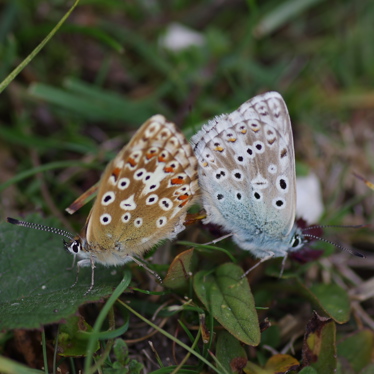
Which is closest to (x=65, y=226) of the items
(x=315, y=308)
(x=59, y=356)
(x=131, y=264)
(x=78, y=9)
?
(x=131, y=264)

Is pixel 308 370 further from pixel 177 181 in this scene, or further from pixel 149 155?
pixel 149 155

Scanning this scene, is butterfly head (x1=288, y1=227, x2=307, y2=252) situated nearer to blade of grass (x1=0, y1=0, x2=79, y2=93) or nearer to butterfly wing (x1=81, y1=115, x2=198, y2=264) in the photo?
butterfly wing (x1=81, y1=115, x2=198, y2=264)

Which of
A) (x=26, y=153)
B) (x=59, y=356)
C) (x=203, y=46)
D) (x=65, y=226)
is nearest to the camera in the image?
(x=59, y=356)

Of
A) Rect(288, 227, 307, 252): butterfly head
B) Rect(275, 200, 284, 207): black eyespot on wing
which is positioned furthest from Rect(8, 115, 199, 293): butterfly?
Rect(288, 227, 307, 252): butterfly head

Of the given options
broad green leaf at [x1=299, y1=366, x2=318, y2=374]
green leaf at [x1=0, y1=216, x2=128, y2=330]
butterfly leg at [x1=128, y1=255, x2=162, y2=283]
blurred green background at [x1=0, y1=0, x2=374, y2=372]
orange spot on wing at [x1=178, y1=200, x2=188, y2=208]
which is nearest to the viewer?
green leaf at [x1=0, y1=216, x2=128, y2=330]

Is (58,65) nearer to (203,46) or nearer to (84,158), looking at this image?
(84,158)

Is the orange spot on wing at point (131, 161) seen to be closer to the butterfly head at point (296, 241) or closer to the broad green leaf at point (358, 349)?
the butterfly head at point (296, 241)

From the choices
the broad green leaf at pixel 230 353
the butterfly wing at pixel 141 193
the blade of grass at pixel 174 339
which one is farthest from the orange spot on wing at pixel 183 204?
the broad green leaf at pixel 230 353
